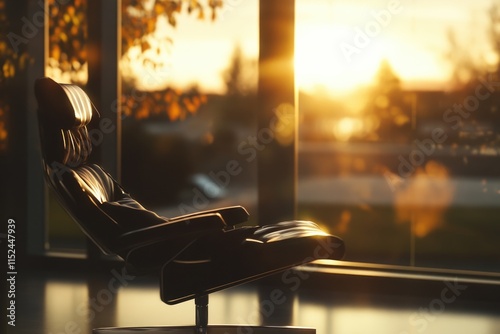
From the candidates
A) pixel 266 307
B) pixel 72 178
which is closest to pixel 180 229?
pixel 72 178

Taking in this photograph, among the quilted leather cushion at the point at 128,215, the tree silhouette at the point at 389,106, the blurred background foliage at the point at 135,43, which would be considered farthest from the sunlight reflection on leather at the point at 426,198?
the quilted leather cushion at the point at 128,215

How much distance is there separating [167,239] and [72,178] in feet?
1.59

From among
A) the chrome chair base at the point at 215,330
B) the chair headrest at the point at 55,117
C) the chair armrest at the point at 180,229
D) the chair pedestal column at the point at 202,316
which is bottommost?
the chrome chair base at the point at 215,330

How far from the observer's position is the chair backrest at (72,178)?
314 cm

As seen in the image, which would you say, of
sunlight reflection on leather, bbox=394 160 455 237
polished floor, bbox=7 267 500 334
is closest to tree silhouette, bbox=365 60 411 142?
sunlight reflection on leather, bbox=394 160 455 237

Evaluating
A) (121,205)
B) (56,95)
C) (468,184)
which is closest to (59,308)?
(121,205)

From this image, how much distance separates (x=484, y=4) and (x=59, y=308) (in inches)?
109

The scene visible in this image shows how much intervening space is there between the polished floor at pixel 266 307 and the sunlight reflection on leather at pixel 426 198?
36 centimetres

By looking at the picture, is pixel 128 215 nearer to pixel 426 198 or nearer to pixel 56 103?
pixel 56 103

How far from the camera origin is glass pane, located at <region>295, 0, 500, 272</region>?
4.45 metres

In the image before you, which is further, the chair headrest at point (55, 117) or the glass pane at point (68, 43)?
the glass pane at point (68, 43)

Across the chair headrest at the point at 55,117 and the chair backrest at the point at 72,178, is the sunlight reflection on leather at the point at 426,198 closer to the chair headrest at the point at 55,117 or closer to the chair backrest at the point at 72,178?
the chair backrest at the point at 72,178

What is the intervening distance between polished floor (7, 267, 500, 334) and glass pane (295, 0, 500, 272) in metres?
0.31

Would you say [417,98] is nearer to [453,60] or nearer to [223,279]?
[453,60]
